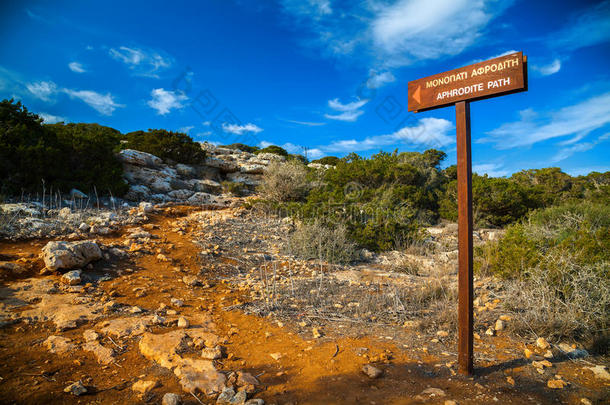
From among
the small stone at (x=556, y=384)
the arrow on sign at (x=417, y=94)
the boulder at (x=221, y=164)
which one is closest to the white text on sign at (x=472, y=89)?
the arrow on sign at (x=417, y=94)

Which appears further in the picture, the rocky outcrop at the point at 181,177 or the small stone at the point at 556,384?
the rocky outcrop at the point at 181,177

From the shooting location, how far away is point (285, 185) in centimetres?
1161

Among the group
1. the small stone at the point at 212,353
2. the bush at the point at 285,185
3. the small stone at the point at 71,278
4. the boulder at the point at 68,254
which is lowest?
the small stone at the point at 212,353

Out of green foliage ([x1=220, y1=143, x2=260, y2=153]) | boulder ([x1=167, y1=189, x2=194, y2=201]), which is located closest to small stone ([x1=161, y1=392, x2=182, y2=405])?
boulder ([x1=167, y1=189, x2=194, y2=201])

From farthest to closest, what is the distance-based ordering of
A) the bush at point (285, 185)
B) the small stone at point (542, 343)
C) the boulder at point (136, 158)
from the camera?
the boulder at point (136, 158) → the bush at point (285, 185) → the small stone at point (542, 343)

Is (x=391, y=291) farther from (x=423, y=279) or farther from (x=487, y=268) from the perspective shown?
(x=487, y=268)

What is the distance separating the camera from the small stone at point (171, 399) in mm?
1991

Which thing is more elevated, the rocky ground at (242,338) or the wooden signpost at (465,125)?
the wooden signpost at (465,125)

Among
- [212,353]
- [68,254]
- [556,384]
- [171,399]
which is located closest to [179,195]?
[68,254]

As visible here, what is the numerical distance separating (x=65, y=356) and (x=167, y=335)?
77cm

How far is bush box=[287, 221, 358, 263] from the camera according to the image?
6.02 m

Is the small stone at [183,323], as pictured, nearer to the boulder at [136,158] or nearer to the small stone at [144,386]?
the small stone at [144,386]

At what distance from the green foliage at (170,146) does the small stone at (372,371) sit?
14.9m

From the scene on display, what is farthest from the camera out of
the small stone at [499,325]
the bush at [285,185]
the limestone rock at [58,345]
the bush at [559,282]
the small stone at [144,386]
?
the bush at [285,185]
